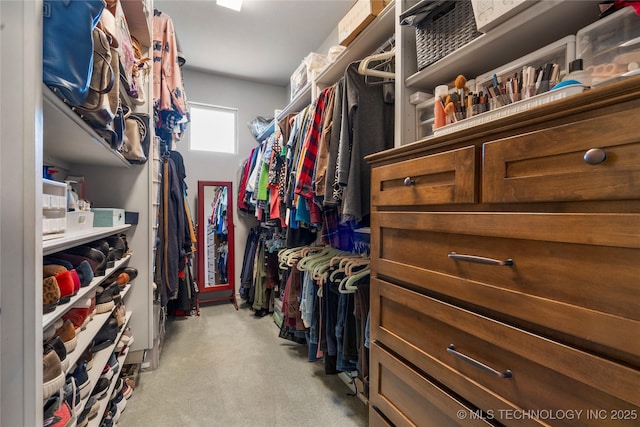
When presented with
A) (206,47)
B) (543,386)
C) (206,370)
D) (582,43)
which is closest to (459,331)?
(543,386)

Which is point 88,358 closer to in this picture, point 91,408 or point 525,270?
point 91,408

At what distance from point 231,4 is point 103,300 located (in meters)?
2.20

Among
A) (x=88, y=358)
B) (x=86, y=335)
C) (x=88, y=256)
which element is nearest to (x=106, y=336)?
(x=88, y=358)

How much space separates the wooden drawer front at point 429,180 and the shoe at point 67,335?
111 cm

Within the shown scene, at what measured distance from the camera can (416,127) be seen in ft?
4.23

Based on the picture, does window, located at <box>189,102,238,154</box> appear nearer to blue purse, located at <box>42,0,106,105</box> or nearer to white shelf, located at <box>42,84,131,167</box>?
white shelf, located at <box>42,84,131,167</box>

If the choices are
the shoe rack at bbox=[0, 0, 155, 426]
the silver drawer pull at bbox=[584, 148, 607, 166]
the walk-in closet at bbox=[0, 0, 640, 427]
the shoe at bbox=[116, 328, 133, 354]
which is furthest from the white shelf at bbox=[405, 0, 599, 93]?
the shoe at bbox=[116, 328, 133, 354]

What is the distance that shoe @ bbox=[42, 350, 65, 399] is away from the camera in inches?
27.4

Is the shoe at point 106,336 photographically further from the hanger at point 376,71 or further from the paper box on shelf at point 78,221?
the hanger at point 376,71

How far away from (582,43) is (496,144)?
1.53ft

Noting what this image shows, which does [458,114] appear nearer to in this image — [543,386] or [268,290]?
[543,386]

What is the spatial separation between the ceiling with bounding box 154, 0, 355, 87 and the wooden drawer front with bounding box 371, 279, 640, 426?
7.66 ft

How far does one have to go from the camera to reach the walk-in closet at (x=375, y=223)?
50 cm

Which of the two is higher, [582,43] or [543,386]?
[582,43]
